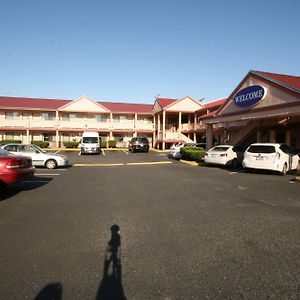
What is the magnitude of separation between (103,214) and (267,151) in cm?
1022

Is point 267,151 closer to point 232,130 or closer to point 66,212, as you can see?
point 66,212

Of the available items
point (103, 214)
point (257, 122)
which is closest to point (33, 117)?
point (257, 122)

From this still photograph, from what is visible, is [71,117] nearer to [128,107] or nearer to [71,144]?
[71,144]

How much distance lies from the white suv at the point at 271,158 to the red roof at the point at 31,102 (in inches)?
1256

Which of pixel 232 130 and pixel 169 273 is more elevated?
pixel 232 130

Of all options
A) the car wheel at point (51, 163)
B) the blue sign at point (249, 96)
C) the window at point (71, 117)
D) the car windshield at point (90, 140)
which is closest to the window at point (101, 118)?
the window at point (71, 117)

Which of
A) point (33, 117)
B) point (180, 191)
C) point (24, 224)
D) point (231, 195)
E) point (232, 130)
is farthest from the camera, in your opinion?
point (33, 117)

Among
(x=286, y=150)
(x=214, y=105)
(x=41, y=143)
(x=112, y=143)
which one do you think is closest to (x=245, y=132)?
(x=286, y=150)

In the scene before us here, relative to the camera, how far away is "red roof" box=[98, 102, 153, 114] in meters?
41.7

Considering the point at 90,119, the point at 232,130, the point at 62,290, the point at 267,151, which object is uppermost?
the point at 90,119

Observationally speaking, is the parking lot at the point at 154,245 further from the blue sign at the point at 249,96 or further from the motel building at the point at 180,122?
the motel building at the point at 180,122

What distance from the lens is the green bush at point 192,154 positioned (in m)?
20.1

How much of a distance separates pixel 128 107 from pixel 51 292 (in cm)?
4114

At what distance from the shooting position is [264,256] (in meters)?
4.18
